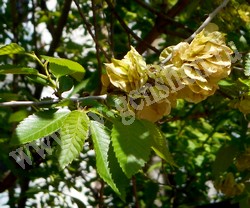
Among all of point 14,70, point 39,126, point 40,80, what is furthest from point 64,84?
point 39,126

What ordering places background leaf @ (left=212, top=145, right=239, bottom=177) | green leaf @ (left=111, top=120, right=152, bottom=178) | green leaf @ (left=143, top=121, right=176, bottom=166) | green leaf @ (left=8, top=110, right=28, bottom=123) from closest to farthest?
green leaf @ (left=111, top=120, right=152, bottom=178)
green leaf @ (left=143, top=121, right=176, bottom=166)
green leaf @ (left=8, top=110, right=28, bottom=123)
background leaf @ (left=212, top=145, right=239, bottom=177)

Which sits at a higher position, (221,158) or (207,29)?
(207,29)

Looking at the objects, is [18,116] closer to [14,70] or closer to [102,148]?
[14,70]

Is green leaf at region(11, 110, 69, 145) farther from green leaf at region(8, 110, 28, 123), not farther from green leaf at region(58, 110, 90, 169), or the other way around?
green leaf at region(8, 110, 28, 123)

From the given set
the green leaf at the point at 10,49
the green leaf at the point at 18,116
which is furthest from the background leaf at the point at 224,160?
the green leaf at the point at 10,49

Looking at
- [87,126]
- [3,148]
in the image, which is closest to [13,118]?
[3,148]

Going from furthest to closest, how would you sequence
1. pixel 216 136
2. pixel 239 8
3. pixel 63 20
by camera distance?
pixel 216 136 → pixel 63 20 → pixel 239 8

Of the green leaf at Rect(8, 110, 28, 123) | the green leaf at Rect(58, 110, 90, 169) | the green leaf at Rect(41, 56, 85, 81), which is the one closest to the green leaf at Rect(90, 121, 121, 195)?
the green leaf at Rect(58, 110, 90, 169)

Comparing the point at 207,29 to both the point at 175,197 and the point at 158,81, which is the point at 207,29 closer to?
the point at 158,81
